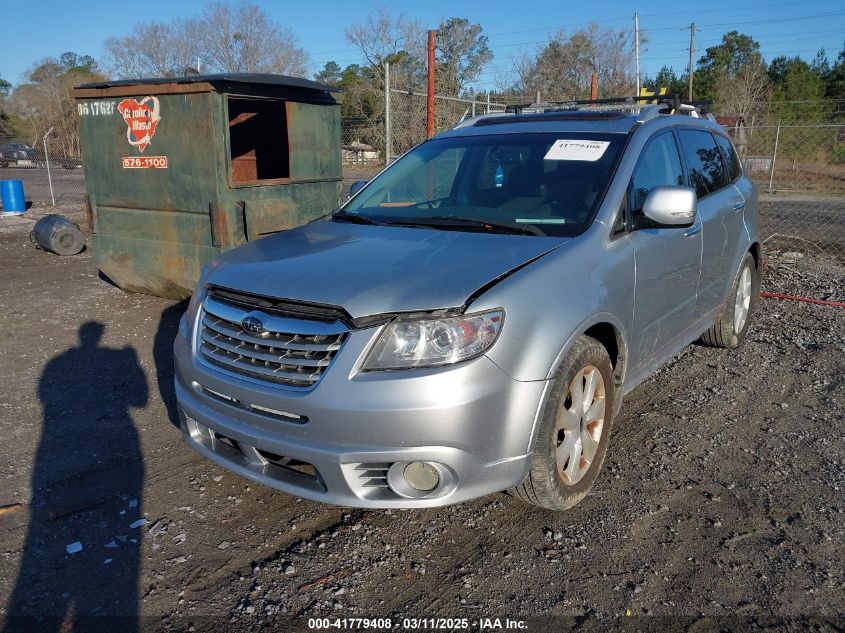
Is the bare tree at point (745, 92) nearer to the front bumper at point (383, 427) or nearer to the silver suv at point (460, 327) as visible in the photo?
the silver suv at point (460, 327)

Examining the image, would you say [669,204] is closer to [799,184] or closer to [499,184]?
[499,184]

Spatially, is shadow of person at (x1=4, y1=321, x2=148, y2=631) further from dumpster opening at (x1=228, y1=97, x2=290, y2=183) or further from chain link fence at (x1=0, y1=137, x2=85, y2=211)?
chain link fence at (x1=0, y1=137, x2=85, y2=211)

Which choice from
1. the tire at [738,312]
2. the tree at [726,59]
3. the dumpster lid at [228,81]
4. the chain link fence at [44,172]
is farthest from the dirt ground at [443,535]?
the tree at [726,59]

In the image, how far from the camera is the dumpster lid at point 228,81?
6.39m

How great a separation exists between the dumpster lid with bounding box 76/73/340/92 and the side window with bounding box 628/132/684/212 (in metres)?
3.92

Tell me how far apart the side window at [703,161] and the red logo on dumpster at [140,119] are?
4.87 metres

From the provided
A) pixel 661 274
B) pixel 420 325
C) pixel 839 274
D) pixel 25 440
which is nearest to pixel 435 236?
pixel 420 325

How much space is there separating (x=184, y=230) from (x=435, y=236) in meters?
4.12

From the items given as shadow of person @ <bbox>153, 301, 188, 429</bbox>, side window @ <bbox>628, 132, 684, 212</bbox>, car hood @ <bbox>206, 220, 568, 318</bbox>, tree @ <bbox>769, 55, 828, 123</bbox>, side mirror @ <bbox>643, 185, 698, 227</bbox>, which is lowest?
shadow of person @ <bbox>153, 301, 188, 429</bbox>

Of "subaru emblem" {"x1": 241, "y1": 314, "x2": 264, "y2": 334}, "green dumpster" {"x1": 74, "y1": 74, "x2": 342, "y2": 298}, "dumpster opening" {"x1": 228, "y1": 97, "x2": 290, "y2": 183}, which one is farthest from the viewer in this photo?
"dumpster opening" {"x1": 228, "y1": 97, "x2": 290, "y2": 183}

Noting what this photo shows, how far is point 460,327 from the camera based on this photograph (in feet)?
8.88

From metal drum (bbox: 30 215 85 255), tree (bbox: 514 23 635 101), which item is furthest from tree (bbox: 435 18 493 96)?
metal drum (bbox: 30 215 85 255)

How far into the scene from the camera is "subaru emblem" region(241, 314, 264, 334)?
2.92 meters

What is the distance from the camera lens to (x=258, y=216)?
272 inches
